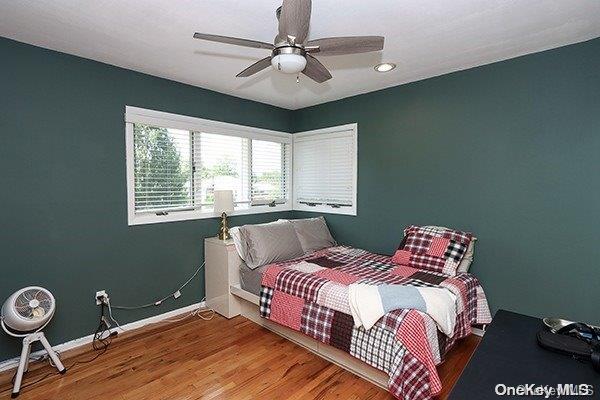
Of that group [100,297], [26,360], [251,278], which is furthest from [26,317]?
[251,278]

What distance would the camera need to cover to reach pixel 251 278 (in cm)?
305

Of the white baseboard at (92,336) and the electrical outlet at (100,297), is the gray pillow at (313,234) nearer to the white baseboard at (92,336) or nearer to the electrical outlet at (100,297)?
the white baseboard at (92,336)

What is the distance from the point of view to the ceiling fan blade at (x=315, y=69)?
6.14ft

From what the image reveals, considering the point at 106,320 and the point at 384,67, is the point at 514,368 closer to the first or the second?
the point at 384,67

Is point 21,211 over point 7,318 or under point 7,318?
over

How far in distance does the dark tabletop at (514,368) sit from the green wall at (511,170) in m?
1.67

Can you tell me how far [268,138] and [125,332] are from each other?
107 inches

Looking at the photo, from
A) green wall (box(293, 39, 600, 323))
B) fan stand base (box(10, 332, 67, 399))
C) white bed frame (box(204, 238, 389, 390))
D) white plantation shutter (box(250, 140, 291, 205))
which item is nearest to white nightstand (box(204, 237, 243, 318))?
white bed frame (box(204, 238, 389, 390))

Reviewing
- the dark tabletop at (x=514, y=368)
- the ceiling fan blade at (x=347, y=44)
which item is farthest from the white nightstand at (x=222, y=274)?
the dark tabletop at (x=514, y=368)

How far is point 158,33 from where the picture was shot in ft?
7.18

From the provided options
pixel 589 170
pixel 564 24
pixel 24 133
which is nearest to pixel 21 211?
pixel 24 133

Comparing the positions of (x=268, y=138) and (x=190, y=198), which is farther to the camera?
(x=268, y=138)

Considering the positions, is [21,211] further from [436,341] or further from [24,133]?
[436,341]

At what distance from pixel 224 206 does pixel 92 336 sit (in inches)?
65.4
